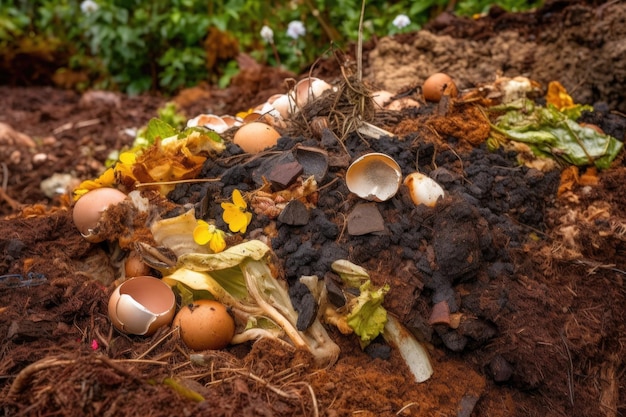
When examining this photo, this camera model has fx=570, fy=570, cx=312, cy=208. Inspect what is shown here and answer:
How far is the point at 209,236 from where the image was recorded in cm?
253

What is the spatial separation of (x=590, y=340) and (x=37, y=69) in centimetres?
703

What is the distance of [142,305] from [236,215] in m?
0.57

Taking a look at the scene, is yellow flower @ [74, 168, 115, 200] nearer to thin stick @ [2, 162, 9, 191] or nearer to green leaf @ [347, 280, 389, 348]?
green leaf @ [347, 280, 389, 348]

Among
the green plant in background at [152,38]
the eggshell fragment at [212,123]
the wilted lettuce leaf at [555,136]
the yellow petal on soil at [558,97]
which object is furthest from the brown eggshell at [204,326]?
the green plant in background at [152,38]

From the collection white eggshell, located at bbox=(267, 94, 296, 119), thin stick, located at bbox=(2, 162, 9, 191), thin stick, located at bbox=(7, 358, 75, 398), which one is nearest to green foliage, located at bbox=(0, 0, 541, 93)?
thin stick, located at bbox=(2, 162, 9, 191)

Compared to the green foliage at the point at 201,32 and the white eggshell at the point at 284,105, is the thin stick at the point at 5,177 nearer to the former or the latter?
the green foliage at the point at 201,32

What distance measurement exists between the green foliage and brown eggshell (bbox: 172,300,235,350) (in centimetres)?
362

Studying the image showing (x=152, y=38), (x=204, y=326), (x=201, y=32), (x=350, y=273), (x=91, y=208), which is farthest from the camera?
(x=152, y=38)

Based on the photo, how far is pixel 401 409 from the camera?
2.16 metres

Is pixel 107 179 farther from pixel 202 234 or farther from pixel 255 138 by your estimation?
pixel 255 138

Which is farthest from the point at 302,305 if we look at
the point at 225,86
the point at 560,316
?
the point at 225,86

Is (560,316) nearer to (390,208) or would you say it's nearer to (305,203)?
(390,208)

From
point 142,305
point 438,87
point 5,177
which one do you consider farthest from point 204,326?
point 5,177

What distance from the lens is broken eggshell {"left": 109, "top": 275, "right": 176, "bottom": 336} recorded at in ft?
7.53
